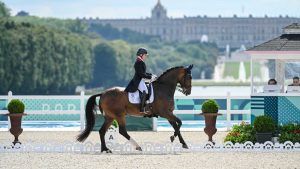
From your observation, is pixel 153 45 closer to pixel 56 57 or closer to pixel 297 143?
pixel 56 57

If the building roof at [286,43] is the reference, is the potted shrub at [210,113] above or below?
below

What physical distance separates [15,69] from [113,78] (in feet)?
160

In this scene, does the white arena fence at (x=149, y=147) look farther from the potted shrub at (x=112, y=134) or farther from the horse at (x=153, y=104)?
the potted shrub at (x=112, y=134)

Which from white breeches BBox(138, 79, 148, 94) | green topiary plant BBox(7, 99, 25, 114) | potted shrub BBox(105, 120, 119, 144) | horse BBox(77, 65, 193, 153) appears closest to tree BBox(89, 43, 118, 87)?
green topiary plant BBox(7, 99, 25, 114)

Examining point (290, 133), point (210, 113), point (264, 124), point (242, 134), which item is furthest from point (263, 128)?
point (210, 113)

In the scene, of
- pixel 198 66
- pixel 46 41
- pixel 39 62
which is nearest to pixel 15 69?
pixel 39 62

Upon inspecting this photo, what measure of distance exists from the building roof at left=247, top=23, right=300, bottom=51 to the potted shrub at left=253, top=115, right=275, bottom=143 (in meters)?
2.03

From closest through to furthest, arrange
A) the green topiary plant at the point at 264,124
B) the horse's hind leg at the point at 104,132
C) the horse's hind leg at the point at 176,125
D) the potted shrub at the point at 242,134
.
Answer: the horse's hind leg at the point at 104,132 < the horse's hind leg at the point at 176,125 < the green topiary plant at the point at 264,124 < the potted shrub at the point at 242,134

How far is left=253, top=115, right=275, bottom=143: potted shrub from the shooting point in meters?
22.3

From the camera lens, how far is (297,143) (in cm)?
2197

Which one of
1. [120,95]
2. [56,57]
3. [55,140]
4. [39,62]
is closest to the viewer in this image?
[120,95]

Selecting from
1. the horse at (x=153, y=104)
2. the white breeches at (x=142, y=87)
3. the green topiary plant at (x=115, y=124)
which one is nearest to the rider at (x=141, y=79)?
the white breeches at (x=142, y=87)

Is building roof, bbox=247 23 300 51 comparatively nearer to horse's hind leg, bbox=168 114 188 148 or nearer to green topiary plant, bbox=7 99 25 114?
horse's hind leg, bbox=168 114 188 148

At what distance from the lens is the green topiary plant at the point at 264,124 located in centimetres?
2231
